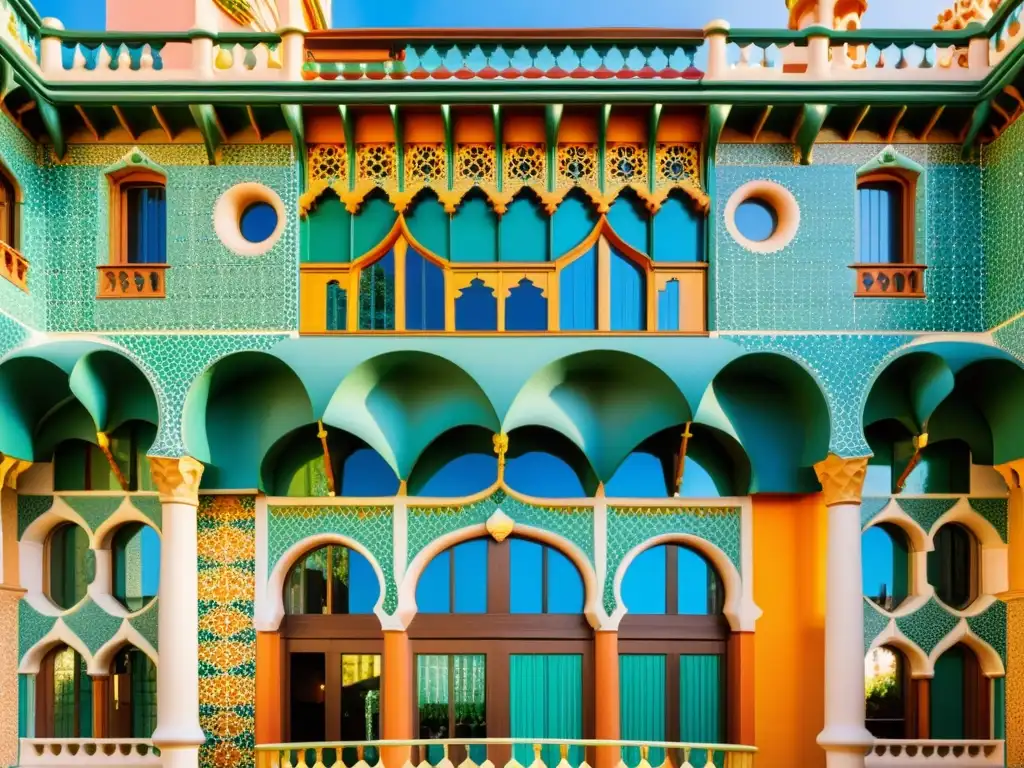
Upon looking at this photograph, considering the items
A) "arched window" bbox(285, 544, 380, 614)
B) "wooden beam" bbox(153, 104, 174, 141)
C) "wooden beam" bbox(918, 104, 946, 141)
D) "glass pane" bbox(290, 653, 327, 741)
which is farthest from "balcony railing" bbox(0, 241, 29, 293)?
"wooden beam" bbox(918, 104, 946, 141)

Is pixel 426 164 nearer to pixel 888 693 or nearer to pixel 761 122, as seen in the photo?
pixel 761 122

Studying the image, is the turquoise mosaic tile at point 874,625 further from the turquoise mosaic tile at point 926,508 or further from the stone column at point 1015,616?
the stone column at point 1015,616

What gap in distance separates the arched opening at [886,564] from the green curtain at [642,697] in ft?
9.49

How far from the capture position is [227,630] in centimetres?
1178

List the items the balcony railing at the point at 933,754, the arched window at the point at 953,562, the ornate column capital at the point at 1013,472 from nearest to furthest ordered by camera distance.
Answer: the ornate column capital at the point at 1013,472 → the balcony railing at the point at 933,754 → the arched window at the point at 953,562

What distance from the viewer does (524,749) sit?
1195cm

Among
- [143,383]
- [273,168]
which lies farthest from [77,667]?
[273,168]

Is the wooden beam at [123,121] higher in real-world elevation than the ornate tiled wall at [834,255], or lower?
higher

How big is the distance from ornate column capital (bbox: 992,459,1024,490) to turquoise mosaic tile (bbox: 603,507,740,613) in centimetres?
326

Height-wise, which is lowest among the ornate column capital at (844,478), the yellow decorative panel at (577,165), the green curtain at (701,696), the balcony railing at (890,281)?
the green curtain at (701,696)

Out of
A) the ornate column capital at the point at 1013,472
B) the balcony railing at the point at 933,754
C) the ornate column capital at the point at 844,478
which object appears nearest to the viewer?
the ornate column capital at the point at 844,478


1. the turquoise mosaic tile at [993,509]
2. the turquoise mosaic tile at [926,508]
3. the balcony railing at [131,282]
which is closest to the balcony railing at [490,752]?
the turquoise mosaic tile at [926,508]

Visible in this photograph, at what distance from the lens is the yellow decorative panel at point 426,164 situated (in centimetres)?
1210

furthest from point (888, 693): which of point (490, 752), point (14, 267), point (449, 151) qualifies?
point (14, 267)
